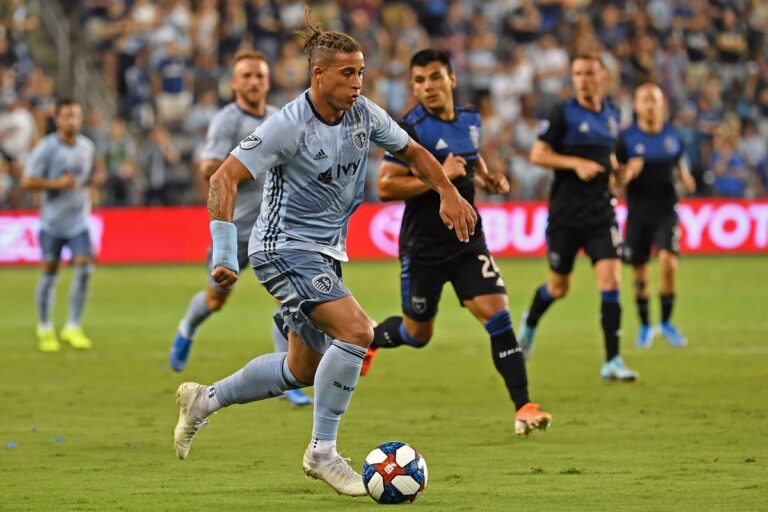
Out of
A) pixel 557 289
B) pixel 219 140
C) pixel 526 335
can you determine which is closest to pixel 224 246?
pixel 219 140

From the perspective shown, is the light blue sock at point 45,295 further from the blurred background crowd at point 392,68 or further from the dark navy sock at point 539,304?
the blurred background crowd at point 392,68

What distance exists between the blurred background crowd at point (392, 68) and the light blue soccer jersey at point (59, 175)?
1035 cm

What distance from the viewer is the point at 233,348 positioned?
14852 mm

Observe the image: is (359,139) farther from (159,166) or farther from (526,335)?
(159,166)

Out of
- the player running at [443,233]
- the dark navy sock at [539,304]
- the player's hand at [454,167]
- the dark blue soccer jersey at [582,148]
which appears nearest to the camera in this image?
the player's hand at [454,167]

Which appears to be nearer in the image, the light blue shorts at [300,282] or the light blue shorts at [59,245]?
the light blue shorts at [300,282]

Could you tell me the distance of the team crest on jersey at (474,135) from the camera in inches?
393

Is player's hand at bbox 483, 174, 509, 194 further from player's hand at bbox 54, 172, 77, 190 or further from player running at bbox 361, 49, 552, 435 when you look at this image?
player's hand at bbox 54, 172, 77, 190

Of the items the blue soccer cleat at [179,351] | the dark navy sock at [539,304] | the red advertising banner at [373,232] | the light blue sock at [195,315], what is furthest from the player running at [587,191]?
the red advertising banner at [373,232]

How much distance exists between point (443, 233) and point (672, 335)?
18.6ft

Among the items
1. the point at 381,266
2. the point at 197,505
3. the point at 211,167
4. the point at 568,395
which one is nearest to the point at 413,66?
the point at 211,167

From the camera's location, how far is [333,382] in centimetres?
740

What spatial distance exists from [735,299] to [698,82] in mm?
12014

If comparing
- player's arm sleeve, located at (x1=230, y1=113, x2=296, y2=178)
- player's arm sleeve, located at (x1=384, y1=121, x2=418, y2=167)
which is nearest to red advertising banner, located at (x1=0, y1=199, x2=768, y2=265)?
player's arm sleeve, located at (x1=384, y1=121, x2=418, y2=167)
